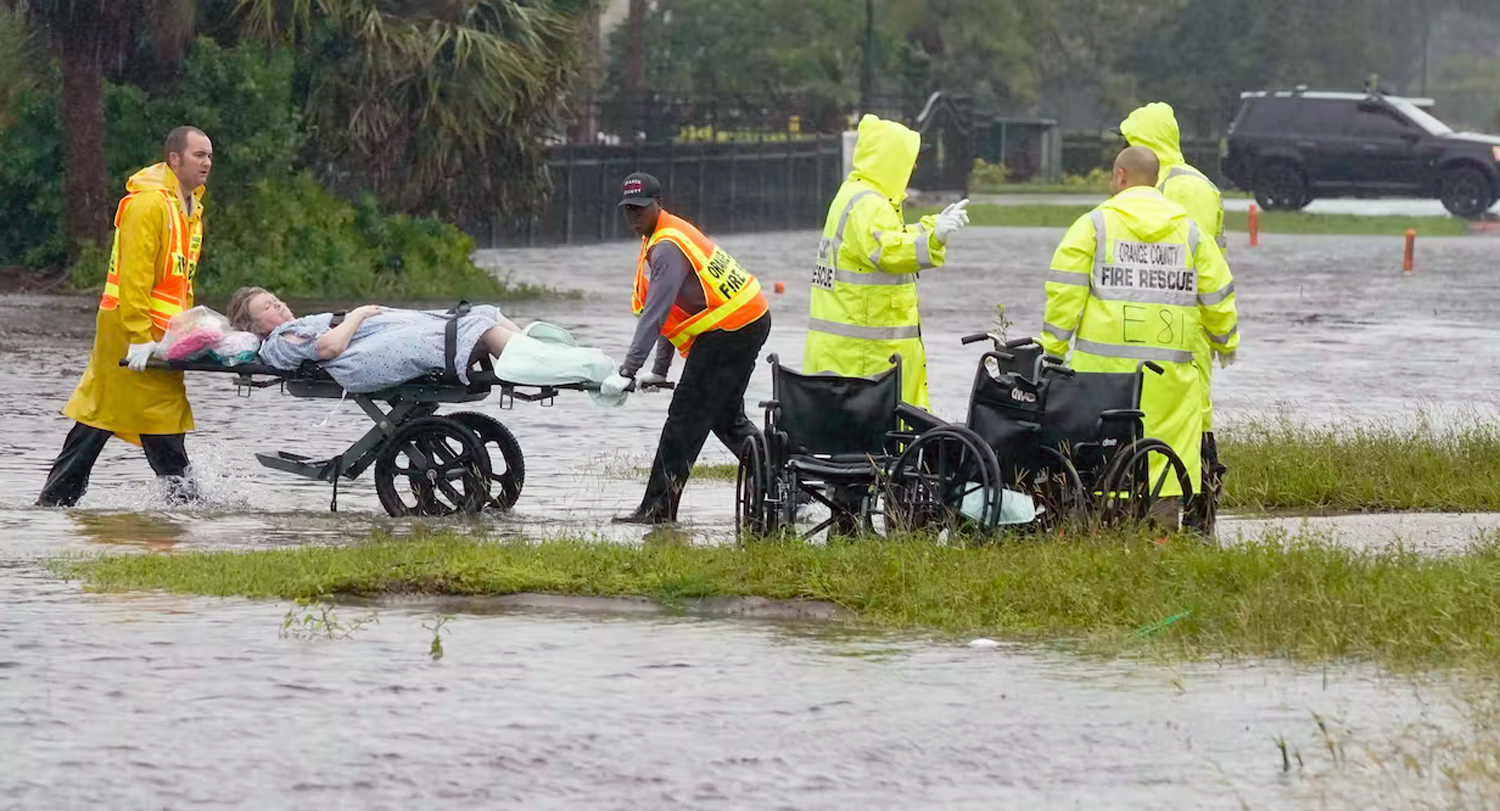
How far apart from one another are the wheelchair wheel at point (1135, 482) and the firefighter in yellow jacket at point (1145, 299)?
134 millimetres

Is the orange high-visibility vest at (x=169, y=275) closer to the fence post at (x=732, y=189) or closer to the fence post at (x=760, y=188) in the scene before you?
the fence post at (x=732, y=189)

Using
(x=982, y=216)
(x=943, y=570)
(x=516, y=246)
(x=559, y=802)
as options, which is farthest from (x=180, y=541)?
(x=982, y=216)

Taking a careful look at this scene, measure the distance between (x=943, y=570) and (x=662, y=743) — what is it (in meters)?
2.42

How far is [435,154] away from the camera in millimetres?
27672

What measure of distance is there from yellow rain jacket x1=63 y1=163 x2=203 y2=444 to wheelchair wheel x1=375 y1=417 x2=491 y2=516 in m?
1.08

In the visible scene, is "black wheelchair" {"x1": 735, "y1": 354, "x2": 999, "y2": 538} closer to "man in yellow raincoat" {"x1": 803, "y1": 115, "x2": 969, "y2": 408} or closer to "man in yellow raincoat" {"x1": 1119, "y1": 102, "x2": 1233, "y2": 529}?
"man in yellow raincoat" {"x1": 803, "y1": 115, "x2": 969, "y2": 408}

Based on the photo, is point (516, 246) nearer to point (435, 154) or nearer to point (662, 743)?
point (435, 154)

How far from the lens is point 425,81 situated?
27.2 meters

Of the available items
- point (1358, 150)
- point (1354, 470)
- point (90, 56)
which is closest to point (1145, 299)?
point (1354, 470)

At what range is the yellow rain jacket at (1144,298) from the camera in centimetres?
1073

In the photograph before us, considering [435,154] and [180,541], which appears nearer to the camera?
[180,541]

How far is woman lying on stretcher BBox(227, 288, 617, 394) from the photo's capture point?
38.6 feet

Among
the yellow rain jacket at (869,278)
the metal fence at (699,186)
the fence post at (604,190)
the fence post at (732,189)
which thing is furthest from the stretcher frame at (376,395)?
the fence post at (732,189)

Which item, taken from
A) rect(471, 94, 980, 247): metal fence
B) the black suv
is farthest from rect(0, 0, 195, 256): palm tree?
the black suv
